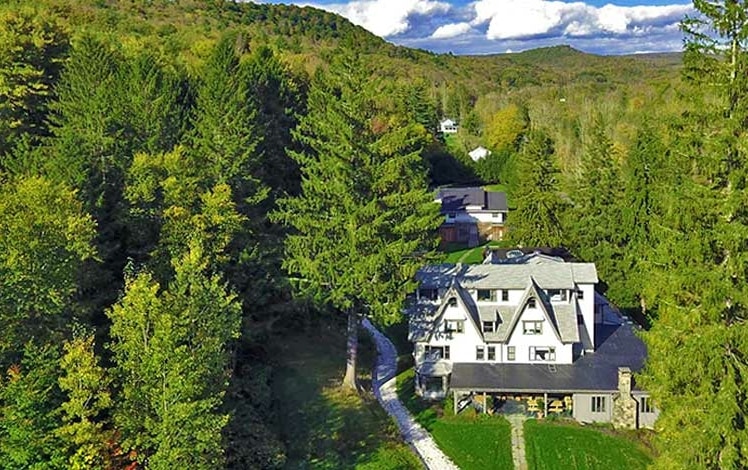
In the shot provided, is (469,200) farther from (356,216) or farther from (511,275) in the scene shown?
(356,216)

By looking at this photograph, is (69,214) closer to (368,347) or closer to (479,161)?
(368,347)

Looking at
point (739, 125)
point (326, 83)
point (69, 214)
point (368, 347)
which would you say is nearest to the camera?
point (739, 125)

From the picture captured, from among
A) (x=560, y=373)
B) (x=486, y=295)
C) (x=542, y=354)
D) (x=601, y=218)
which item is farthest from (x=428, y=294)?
(x=601, y=218)

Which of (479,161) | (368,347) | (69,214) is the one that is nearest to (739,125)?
(69,214)

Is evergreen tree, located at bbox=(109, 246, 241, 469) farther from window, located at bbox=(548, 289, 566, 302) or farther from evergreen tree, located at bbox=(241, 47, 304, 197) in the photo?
window, located at bbox=(548, 289, 566, 302)

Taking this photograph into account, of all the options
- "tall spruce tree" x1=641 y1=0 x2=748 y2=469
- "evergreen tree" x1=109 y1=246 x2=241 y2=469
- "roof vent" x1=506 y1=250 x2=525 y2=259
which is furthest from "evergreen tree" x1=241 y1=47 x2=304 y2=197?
"tall spruce tree" x1=641 y1=0 x2=748 y2=469

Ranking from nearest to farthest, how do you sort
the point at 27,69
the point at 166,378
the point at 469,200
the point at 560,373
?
the point at 166,378
the point at 560,373
the point at 27,69
the point at 469,200

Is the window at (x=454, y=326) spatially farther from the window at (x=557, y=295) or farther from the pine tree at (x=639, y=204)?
the pine tree at (x=639, y=204)
